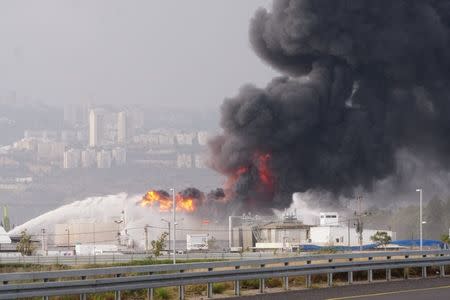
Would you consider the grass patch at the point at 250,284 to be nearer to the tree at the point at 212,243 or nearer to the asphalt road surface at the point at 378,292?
the asphalt road surface at the point at 378,292

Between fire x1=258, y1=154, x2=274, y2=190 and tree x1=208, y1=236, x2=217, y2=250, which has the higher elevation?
fire x1=258, y1=154, x2=274, y2=190

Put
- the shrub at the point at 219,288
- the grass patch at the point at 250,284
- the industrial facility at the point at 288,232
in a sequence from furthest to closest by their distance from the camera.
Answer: the industrial facility at the point at 288,232 → the grass patch at the point at 250,284 → the shrub at the point at 219,288

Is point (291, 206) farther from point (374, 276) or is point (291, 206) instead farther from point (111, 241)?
point (374, 276)

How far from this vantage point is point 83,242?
14700 cm

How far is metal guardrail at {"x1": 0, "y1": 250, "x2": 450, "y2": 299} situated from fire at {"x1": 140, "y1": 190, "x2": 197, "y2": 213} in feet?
338

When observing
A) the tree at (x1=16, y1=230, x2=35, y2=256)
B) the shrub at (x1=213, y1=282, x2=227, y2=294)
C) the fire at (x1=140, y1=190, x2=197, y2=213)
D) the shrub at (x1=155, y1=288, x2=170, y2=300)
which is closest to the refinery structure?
the fire at (x1=140, y1=190, x2=197, y2=213)

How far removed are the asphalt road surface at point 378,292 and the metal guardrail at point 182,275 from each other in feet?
3.03

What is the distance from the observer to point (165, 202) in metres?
146

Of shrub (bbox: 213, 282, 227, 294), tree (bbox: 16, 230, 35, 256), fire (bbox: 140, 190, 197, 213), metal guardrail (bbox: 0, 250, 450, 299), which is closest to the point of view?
metal guardrail (bbox: 0, 250, 450, 299)

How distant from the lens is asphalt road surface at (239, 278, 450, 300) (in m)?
29.2

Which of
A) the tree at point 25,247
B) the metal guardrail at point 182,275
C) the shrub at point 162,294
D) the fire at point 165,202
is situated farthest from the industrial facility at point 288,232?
the shrub at point 162,294

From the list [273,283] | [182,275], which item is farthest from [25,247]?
[182,275]

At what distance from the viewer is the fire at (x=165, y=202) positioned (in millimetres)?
143250

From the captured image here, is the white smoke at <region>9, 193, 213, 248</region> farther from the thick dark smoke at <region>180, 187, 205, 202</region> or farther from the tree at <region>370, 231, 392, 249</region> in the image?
the tree at <region>370, 231, 392, 249</region>
